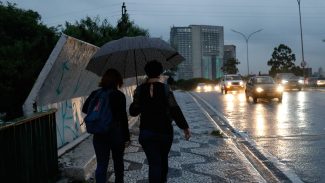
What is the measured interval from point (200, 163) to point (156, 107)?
143 inches

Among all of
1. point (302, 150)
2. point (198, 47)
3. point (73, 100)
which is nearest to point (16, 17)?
point (73, 100)

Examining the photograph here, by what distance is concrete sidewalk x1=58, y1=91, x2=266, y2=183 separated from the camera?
7824mm

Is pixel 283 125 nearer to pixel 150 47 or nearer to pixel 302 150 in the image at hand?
pixel 302 150

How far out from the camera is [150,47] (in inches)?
281

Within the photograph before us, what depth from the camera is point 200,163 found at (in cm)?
905

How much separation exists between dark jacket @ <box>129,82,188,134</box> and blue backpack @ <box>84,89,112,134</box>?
44 centimetres

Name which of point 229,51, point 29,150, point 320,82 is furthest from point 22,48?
point 229,51

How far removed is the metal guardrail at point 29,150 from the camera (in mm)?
5465

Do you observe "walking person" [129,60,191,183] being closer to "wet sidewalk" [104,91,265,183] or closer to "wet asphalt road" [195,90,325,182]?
"wet sidewalk" [104,91,265,183]

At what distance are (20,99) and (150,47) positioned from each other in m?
17.4

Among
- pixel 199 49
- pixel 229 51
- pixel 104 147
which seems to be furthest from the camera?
pixel 229 51

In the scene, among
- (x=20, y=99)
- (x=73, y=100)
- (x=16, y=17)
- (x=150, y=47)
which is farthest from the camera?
(x=16, y=17)

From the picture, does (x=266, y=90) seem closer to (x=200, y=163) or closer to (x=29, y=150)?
(x=200, y=163)

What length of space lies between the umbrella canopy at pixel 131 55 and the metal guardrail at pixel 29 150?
1.01 meters
